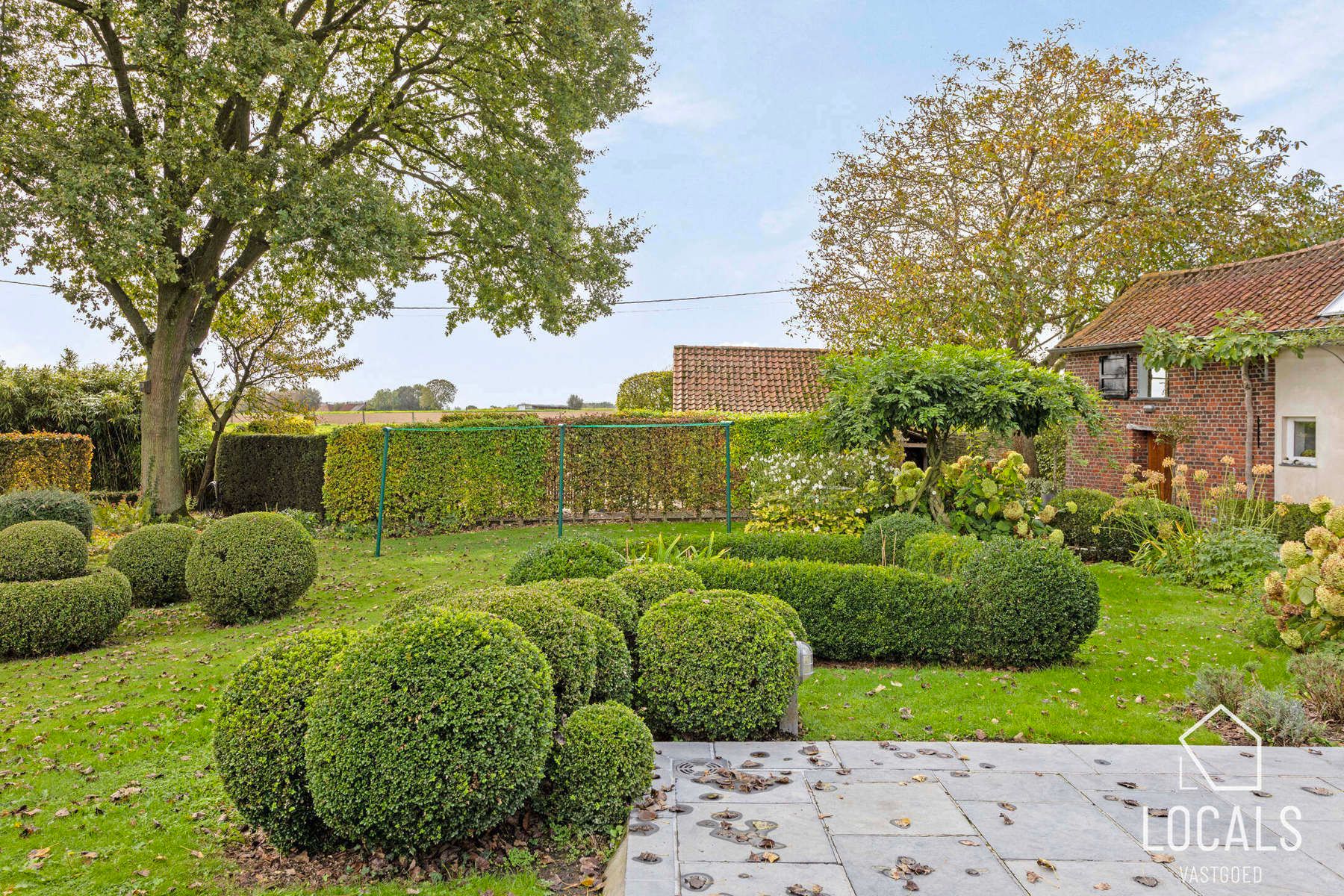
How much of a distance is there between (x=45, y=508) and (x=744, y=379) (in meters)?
15.8

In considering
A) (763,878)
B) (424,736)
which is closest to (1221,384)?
(763,878)

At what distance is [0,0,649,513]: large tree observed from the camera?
38.9 ft

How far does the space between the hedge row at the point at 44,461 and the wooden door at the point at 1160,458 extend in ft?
73.9

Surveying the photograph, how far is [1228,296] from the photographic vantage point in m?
16.4

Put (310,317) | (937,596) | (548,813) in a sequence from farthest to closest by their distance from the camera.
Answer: (310,317) < (937,596) < (548,813)

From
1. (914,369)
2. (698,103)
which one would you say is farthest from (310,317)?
(914,369)

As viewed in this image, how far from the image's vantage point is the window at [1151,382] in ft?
56.8

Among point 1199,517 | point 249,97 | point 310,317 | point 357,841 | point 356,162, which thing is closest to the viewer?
point 357,841

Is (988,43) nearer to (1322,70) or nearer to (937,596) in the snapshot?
(1322,70)

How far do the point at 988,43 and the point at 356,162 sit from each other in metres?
14.6

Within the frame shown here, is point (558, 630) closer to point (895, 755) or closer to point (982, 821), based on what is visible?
point (895, 755)

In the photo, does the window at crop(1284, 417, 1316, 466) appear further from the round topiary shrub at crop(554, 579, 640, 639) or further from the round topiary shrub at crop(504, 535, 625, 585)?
the round topiary shrub at crop(554, 579, 640, 639)

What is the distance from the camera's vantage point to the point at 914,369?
370 inches

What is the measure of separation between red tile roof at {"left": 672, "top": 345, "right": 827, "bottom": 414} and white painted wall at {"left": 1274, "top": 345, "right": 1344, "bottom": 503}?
31.8ft
